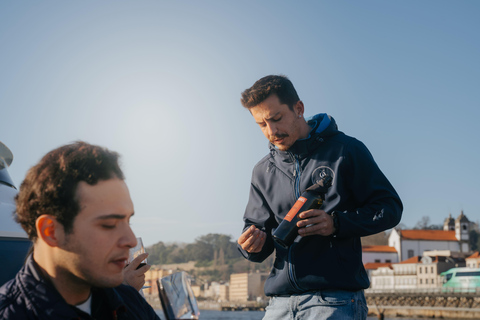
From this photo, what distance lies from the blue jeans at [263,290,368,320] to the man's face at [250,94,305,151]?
2.82ft

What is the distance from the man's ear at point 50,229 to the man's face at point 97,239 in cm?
2

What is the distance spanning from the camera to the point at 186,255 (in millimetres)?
163500

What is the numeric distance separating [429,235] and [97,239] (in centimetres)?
10100

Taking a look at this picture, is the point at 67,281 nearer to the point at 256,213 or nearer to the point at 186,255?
the point at 256,213

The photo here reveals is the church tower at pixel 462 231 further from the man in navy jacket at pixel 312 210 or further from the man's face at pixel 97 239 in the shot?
the man's face at pixel 97 239

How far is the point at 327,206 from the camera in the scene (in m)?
3.10

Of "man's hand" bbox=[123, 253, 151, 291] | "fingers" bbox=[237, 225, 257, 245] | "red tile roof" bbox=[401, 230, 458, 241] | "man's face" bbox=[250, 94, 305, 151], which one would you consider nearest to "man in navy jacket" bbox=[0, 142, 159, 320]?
"man's hand" bbox=[123, 253, 151, 291]

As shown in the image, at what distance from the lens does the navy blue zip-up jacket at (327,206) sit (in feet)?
9.73

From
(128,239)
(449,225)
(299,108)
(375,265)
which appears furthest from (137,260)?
(449,225)

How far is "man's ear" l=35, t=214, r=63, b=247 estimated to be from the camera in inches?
62.5

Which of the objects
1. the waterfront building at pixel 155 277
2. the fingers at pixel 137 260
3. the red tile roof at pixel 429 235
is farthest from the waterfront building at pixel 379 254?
the fingers at pixel 137 260

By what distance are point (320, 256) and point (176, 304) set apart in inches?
65.8

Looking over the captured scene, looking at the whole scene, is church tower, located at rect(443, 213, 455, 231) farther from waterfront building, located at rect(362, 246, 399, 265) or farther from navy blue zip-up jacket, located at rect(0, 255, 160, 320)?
navy blue zip-up jacket, located at rect(0, 255, 160, 320)

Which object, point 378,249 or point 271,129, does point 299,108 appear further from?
point 378,249
